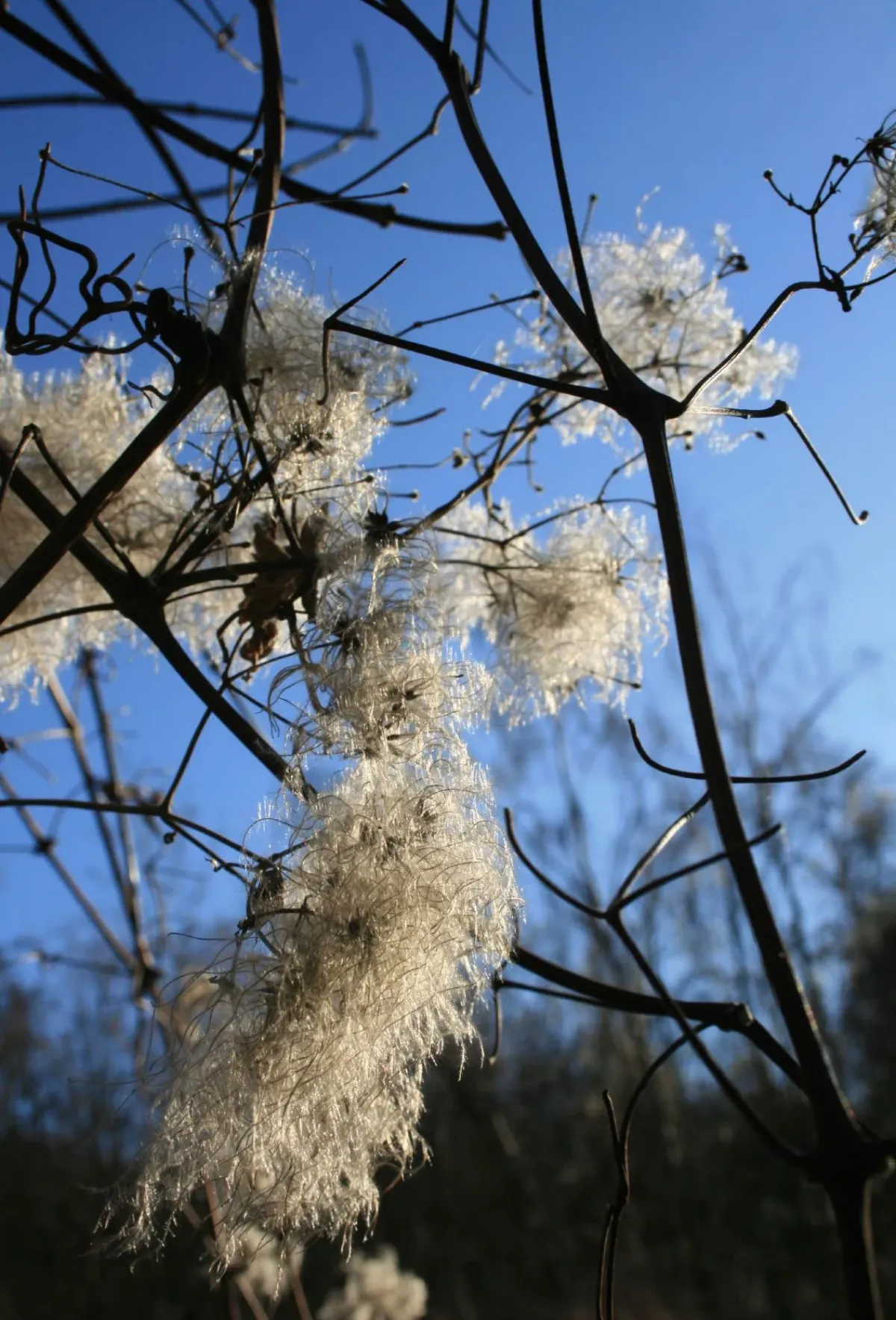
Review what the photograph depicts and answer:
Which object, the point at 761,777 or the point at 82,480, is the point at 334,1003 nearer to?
the point at 761,777

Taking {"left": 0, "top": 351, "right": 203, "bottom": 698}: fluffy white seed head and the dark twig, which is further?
{"left": 0, "top": 351, "right": 203, "bottom": 698}: fluffy white seed head

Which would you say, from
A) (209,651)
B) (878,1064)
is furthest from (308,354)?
(878,1064)

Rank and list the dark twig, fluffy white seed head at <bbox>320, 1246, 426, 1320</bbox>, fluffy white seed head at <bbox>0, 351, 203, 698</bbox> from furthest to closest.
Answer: fluffy white seed head at <bbox>320, 1246, 426, 1320</bbox> → fluffy white seed head at <bbox>0, 351, 203, 698</bbox> → the dark twig

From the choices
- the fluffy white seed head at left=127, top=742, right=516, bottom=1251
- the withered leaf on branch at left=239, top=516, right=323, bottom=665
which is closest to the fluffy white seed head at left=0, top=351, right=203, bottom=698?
the withered leaf on branch at left=239, top=516, right=323, bottom=665

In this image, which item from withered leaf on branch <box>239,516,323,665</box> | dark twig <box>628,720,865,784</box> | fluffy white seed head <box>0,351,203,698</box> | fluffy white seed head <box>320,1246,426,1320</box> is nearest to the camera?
dark twig <box>628,720,865,784</box>

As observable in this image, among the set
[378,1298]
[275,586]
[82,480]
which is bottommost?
[378,1298]

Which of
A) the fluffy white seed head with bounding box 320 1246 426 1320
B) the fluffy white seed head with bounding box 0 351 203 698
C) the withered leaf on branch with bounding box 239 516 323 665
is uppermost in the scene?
the fluffy white seed head with bounding box 0 351 203 698

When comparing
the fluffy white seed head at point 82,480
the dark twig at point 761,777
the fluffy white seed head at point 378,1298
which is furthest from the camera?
the fluffy white seed head at point 378,1298

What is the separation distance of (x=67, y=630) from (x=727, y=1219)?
9462mm

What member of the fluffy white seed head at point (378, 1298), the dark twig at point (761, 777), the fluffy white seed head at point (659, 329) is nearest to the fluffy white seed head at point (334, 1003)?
the dark twig at point (761, 777)

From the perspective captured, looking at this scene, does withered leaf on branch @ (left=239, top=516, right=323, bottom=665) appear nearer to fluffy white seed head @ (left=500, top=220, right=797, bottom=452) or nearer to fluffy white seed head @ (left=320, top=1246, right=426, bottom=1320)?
fluffy white seed head @ (left=500, top=220, right=797, bottom=452)

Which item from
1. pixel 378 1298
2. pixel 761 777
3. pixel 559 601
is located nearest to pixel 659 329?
pixel 559 601

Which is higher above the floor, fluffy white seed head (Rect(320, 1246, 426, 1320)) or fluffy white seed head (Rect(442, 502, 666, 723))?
fluffy white seed head (Rect(442, 502, 666, 723))

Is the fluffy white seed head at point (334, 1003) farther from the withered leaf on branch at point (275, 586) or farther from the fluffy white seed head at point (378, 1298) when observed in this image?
the fluffy white seed head at point (378, 1298)
